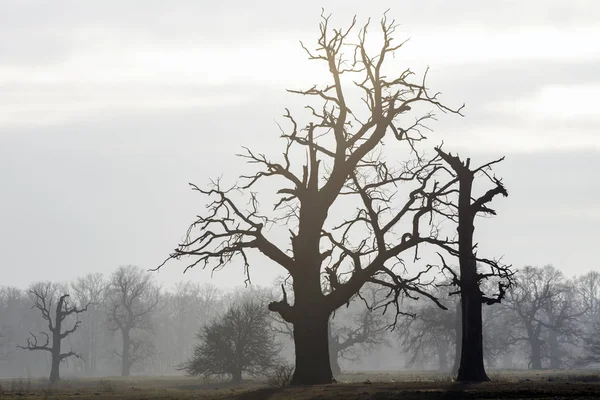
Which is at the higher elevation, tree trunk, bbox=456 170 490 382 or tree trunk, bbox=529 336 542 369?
tree trunk, bbox=456 170 490 382

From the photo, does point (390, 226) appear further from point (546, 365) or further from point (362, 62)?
point (546, 365)

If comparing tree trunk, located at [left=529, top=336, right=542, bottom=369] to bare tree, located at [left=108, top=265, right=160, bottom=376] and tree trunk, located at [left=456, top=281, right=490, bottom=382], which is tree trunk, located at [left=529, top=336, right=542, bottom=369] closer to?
bare tree, located at [left=108, top=265, right=160, bottom=376]

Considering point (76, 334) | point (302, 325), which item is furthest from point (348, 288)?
point (76, 334)

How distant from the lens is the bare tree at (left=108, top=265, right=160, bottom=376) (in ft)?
333

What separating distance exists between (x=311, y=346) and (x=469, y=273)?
21.7 ft

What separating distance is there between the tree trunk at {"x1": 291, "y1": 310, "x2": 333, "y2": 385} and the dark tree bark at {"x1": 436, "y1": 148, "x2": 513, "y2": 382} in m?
5.07

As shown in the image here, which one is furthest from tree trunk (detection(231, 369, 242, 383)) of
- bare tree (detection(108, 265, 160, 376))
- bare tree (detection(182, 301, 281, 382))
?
bare tree (detection(108, 265, 160, 376))

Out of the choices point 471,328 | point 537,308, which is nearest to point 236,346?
point 471,328

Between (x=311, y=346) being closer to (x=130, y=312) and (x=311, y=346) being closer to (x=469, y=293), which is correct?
(x=469, y=293)

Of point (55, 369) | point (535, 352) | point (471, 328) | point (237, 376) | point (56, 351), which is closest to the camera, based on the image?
point (471, 328)

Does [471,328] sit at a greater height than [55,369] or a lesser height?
greater

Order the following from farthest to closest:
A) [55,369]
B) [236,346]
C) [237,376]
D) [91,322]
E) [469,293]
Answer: [91,322]
[55,369]
[237,376]
[236,346]
[469,293]

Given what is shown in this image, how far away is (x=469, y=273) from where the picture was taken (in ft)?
101

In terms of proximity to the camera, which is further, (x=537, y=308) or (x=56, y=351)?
(x=537, y=308)
